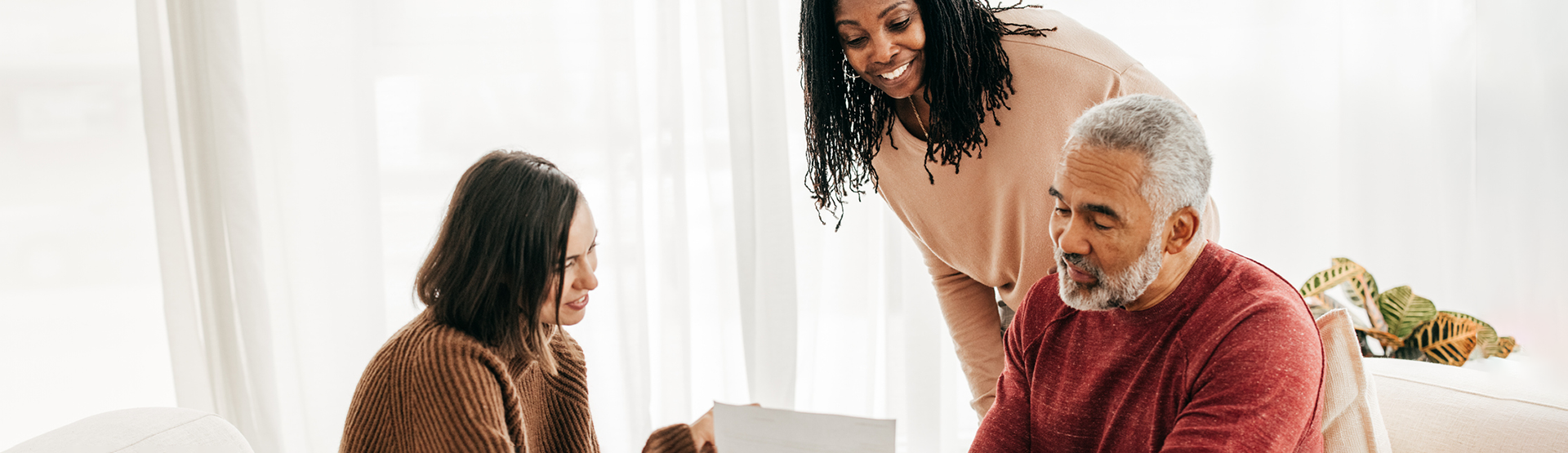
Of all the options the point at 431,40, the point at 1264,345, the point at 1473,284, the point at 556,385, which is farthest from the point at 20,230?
the point at 1473,284

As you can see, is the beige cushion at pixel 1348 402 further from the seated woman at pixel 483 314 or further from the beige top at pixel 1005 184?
the seated woman at pixel 483 314

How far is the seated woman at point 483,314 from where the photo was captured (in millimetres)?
1186

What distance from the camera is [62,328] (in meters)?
2.60

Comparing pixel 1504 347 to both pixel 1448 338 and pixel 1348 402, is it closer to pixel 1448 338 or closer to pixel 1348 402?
pixel 1448 338

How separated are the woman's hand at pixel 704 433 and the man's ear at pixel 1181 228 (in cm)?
82

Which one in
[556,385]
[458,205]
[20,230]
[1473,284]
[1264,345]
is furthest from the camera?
[1473,284]

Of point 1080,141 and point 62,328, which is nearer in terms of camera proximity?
point 1080,141

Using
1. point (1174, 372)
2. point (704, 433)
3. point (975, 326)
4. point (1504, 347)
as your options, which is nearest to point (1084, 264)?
point (1174, 372)

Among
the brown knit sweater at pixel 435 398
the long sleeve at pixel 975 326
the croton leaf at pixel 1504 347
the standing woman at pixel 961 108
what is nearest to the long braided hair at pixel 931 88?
the standing woman at pixel 961 108

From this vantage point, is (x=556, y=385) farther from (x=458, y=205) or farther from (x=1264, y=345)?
(x=1264, y=345)

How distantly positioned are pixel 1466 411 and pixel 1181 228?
63 centimetres

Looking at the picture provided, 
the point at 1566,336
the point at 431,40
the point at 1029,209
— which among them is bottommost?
the point at 1566,336

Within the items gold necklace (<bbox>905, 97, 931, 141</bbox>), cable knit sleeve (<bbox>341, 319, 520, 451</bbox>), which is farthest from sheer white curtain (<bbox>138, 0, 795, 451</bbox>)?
cable knit sleeve (<bbox>341, 319, 520, 451</bbox>)

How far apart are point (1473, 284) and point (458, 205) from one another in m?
2.94
